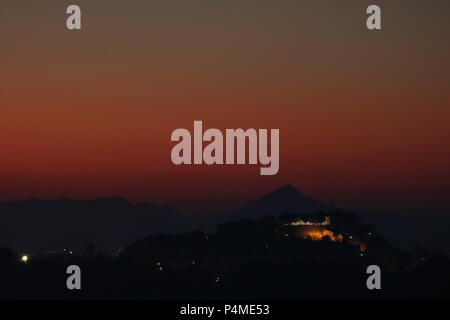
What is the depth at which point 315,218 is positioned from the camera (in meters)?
187

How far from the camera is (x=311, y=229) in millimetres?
183375

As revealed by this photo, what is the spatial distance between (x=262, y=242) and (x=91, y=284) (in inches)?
1928

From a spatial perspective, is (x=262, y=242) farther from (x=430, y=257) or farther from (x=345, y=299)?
(x=345, y=299)

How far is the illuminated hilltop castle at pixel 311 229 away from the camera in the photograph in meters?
179

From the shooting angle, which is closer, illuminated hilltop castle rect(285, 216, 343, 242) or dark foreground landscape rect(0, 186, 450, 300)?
dark foreground landscape rect(0, 186, 450, 300)

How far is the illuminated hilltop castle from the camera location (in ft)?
587

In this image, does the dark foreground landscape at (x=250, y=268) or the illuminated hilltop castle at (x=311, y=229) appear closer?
the dark foreground landscape at (x=250, y=268)

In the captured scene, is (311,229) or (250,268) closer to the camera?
(250,268)
